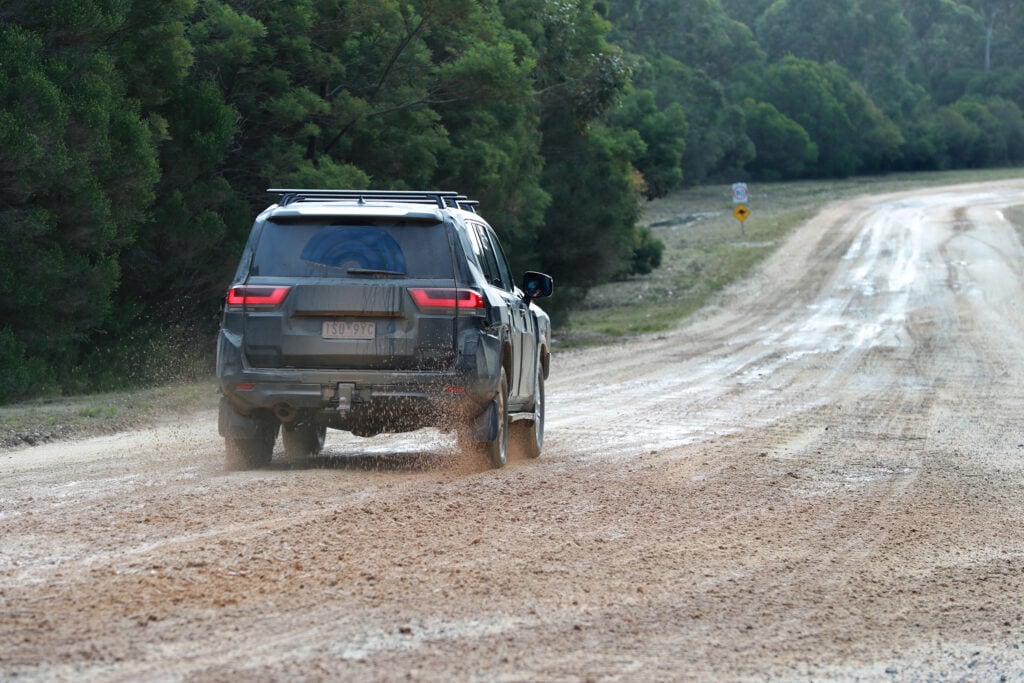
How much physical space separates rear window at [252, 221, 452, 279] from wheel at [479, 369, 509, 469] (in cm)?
102

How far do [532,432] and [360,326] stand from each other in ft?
8.89

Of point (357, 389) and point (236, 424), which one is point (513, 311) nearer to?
point (357, 389)

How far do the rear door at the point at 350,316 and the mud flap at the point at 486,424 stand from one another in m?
0.62

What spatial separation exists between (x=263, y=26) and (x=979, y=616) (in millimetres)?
17210

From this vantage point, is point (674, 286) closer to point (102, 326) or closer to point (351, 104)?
point (351, 104)

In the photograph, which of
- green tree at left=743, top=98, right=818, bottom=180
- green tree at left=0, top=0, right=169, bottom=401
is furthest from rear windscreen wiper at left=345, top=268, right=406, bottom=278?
green tree at left=743, top=98, right=818, bottom=180

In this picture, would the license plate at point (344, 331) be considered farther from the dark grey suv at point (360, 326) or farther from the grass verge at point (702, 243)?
the grass verge at point (702, 243)

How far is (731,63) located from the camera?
98.9m

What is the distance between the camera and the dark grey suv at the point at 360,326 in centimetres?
888

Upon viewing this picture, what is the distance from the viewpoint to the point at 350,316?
8891 mm

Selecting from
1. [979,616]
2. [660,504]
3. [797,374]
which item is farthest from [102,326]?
[979,616]

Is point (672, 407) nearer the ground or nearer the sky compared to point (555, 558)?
nearer the ground

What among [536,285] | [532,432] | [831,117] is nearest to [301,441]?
[532,432]

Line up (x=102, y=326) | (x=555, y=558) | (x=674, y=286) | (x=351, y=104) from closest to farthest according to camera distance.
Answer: (x=555, y=558) → (x=102, y=326) → (x=351, y=104) → (x=674, y=286)
